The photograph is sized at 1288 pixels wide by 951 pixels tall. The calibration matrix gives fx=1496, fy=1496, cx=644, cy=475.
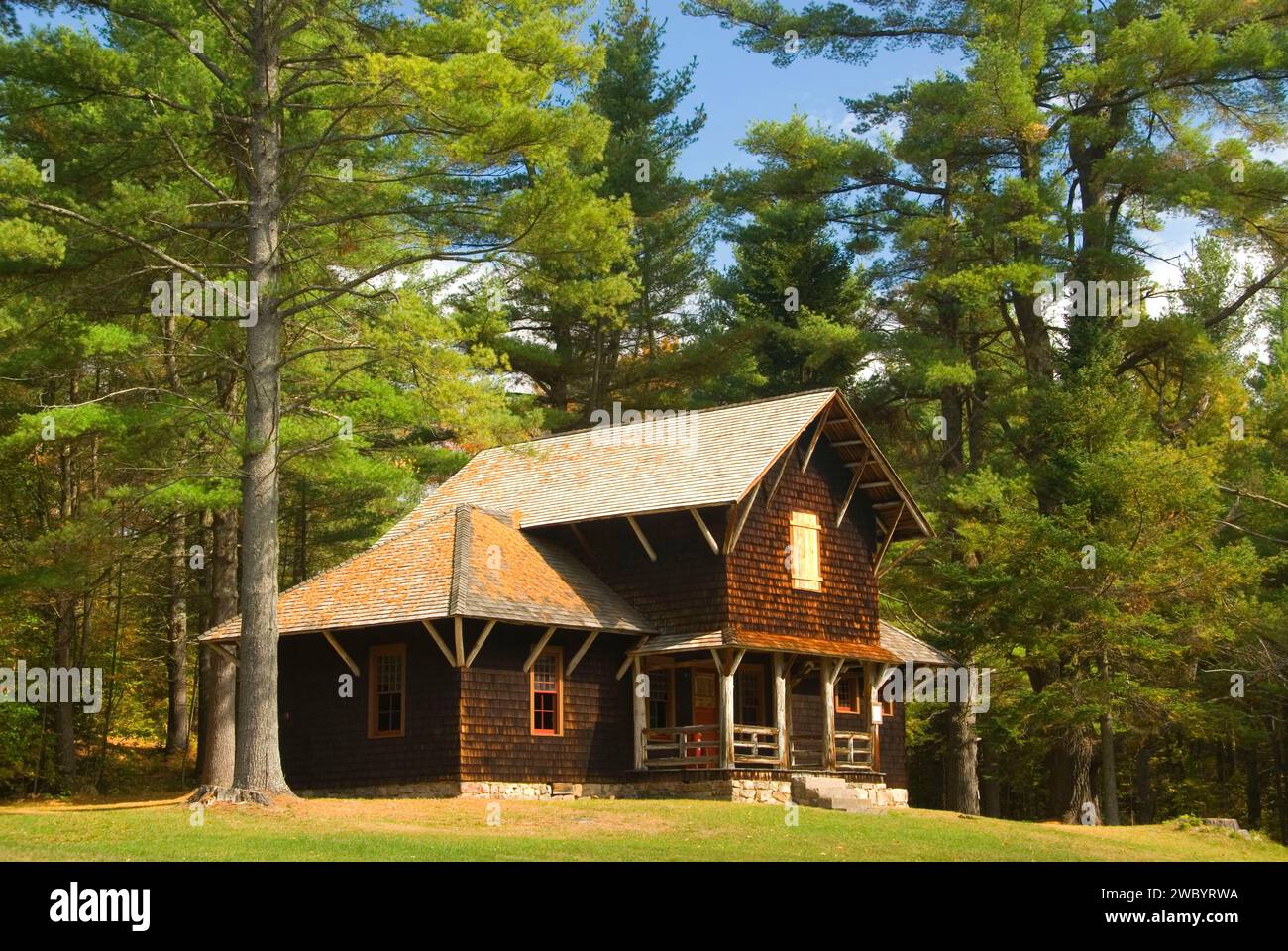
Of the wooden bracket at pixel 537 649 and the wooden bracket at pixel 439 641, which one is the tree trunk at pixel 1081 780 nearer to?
the wooden bracket at pixel 537 649

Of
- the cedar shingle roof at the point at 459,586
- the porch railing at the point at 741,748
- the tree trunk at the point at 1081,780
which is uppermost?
the cedar shingle roof at the point at 459,586

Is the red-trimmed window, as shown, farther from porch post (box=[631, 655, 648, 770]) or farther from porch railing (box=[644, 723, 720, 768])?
porch post (box=[631, 655, 648, 770])

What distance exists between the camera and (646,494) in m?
28.7

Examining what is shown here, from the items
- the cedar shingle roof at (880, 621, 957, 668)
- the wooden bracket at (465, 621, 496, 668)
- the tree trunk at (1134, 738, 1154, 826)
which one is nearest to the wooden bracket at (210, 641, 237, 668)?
the wooden bracket at (465, 621, 496, 668)

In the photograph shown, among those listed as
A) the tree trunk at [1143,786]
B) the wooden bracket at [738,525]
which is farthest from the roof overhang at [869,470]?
the tree trunk at [1143,786]

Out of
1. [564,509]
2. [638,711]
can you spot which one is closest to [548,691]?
[638,711]

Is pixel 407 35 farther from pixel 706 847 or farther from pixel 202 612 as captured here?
pixel 202 612

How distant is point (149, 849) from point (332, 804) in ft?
20.0

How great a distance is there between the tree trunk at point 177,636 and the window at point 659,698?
37.8ft

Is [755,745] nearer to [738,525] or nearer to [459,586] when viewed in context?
[738,525]

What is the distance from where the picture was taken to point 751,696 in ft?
99.6

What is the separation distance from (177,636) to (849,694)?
15.7 m

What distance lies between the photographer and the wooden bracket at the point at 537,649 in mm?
26344
